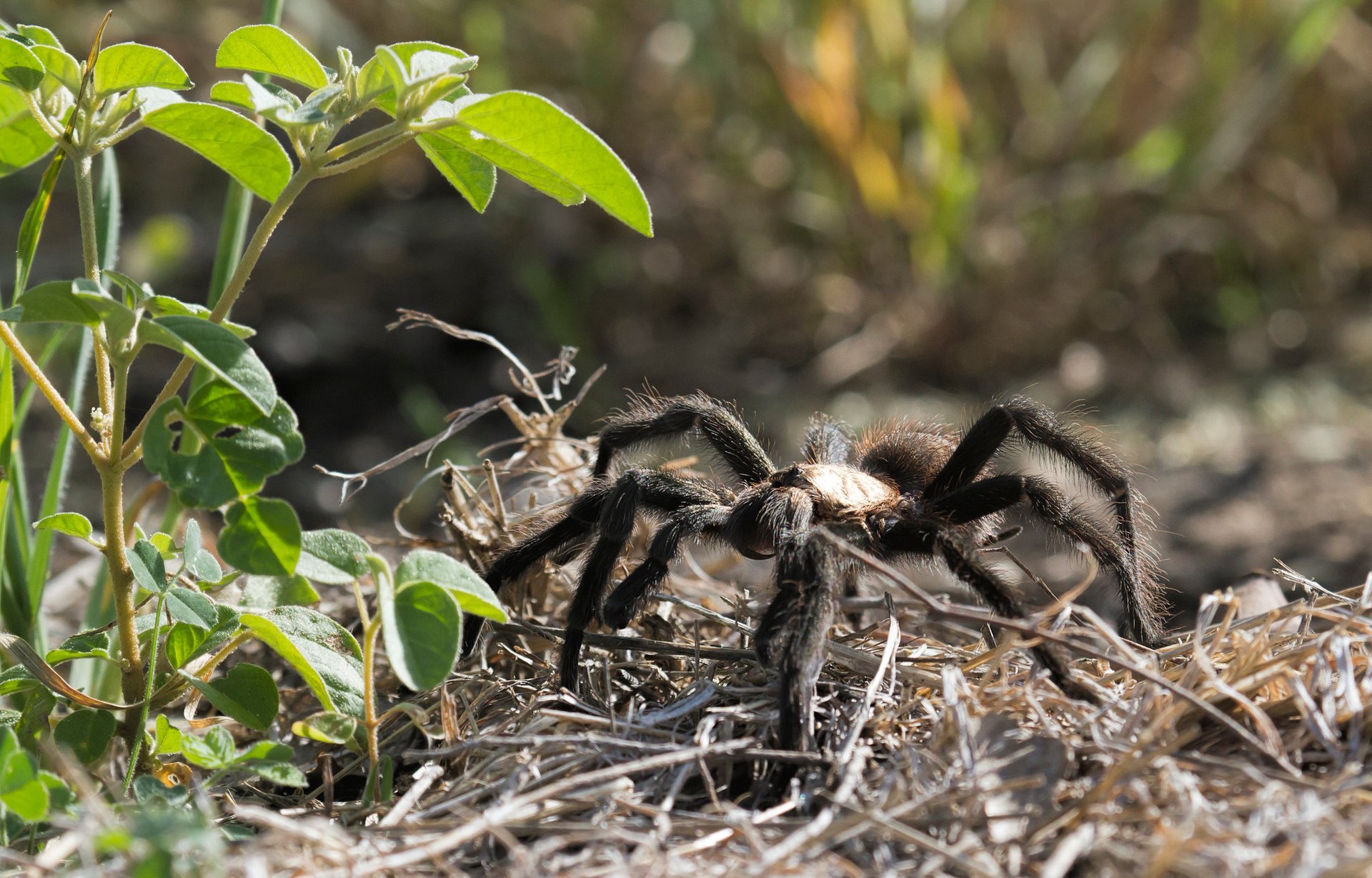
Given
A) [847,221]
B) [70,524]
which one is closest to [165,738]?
[70,524]

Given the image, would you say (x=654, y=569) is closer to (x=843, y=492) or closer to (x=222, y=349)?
(x=843, y=492)

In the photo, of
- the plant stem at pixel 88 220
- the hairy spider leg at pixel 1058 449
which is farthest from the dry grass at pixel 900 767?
the plant stem at pixel 88 220

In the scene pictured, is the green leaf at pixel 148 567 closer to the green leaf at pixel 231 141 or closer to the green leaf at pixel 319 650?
the green leaf at pixel 319 650

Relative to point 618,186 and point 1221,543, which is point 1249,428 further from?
point 618,186

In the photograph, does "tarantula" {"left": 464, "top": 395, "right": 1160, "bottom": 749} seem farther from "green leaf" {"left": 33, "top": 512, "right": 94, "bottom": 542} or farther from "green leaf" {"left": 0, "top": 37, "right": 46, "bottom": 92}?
"green leaf" {"left": 0, "top": 37, "right": 46, "bottom": 92}

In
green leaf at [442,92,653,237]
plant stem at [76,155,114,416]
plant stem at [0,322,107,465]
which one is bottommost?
plant stem at [0,322,107,465]

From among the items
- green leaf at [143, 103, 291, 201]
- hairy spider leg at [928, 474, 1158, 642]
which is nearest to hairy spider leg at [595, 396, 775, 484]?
hairy spider leg at [928, 474, 1158, 642]
